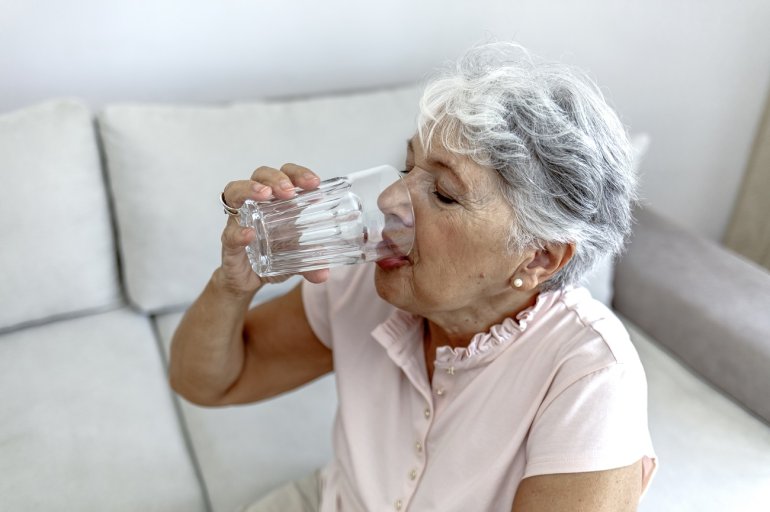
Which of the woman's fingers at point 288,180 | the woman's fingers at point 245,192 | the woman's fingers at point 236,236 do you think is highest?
the woman's fingers at point 288,180

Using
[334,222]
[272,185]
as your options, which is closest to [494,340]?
[334,222]

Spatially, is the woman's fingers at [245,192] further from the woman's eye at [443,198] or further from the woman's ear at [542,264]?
the woman's ear at [542,264]

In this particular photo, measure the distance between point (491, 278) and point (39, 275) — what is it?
1.13 meters

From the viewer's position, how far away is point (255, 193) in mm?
1142

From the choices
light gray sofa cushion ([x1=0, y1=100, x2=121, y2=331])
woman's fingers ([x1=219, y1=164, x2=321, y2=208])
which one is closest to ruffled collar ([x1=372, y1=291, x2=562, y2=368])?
woman's fingers ([x1=219, y1=164, x2=321, y2=208])

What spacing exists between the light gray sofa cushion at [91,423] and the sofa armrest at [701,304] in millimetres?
1206

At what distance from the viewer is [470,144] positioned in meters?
1.16

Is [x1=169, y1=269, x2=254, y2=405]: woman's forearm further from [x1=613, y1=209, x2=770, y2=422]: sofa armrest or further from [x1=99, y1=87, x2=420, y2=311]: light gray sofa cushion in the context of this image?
→ [x1=613, y1=209, x2=770, y2=422]: sofa armrest

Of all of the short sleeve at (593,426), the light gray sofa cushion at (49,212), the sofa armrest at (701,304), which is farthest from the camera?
the sofa armrest at (701,304)

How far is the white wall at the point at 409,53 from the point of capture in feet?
6.56

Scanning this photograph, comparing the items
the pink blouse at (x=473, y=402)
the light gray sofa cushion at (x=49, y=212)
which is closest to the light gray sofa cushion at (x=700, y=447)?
the pink blouse at (x=473, y=402)

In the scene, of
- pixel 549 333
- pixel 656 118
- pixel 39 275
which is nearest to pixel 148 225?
pixel 39 275

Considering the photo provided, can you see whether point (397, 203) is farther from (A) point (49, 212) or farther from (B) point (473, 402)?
(A) point (49, 212)

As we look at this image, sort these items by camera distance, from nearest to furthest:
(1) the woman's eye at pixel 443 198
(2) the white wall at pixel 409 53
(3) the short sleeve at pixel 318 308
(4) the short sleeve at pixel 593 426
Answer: (4) the short sleeve at pixel 593 426
(1) the woman's eye at pixel 443 198
(3) the short sleeve at pixel 318 308
(2) the white wall at pixel 409 53
